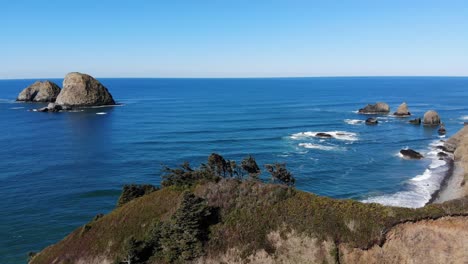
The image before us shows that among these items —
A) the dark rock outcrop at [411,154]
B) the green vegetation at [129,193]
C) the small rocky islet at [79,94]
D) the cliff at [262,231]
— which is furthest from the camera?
the small rocky islet at [79,94]

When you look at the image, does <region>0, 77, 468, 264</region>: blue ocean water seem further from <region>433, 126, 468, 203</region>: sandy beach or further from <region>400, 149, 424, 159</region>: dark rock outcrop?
<region>400, 149, 424, 159</region>: dark rock outcrop

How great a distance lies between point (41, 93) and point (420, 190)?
170 meters

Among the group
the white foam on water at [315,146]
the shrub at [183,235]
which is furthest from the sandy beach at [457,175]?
the shrub at [183,235]

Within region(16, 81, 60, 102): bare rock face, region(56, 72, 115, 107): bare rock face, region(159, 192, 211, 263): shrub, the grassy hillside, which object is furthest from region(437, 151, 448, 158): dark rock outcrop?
region(16, 81, 60, 102): bare rock face

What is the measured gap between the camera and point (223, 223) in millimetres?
→ 29047

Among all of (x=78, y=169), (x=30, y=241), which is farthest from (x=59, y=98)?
(x=30, y=241)

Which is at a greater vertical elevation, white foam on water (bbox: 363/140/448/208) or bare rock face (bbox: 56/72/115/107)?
bare rock face (bbox: 56/72/115/107)

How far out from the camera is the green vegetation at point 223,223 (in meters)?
26.6

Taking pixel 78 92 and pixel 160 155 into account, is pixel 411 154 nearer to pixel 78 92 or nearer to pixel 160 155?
pixel 160 155

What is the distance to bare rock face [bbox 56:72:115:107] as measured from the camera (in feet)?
521

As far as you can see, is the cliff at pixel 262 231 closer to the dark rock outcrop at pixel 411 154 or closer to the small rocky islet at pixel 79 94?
the dark rock outcrop at pixel 411 154

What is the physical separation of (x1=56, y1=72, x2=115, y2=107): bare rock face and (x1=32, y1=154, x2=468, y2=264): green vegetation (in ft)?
453

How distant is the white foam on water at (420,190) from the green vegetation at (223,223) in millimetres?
24102

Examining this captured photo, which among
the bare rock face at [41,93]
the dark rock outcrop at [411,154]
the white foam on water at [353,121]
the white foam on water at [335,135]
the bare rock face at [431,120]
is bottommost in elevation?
the dark rock outcrop at [411,154]
